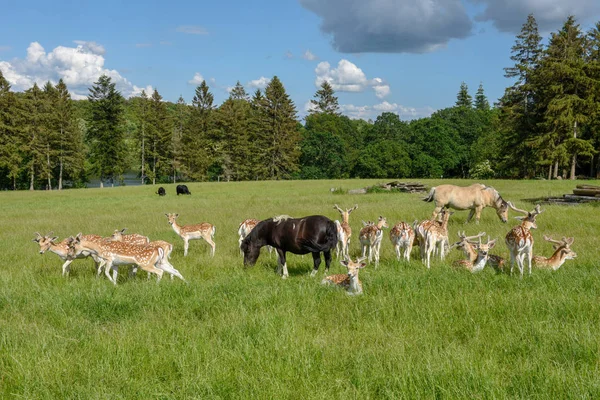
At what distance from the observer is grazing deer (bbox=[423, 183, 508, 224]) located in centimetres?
1630

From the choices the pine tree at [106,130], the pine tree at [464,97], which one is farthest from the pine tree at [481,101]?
the pine tree at [106,130]

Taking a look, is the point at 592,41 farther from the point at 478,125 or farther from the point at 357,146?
the point at 357,146

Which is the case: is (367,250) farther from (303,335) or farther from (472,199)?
(472,199)

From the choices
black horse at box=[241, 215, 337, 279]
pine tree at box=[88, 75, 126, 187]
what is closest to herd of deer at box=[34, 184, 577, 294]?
black horse at box=[241, 215, 337, 279]

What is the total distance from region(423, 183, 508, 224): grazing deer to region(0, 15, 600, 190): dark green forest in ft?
105

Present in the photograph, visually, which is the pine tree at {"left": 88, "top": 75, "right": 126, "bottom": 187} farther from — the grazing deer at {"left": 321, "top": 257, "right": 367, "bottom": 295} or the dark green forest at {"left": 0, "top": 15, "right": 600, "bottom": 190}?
the grazing deer at {"left": 321, "top": 257, "right": 367, "bottom": 295}

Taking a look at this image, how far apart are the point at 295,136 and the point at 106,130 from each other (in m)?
30.6

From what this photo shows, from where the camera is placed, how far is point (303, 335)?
5496 millimetres

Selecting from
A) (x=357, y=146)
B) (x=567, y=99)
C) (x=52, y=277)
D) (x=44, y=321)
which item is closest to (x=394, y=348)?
(x=44, y=321)

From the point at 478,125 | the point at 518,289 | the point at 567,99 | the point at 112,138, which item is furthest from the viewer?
the point at 478,125

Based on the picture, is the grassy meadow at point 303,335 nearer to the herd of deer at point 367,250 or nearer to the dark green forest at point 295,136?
the herd of deer at point 367,250

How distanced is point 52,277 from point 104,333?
4.10 meters

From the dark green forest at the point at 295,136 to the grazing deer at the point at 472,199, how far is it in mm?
32081

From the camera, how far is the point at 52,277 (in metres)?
8.99
